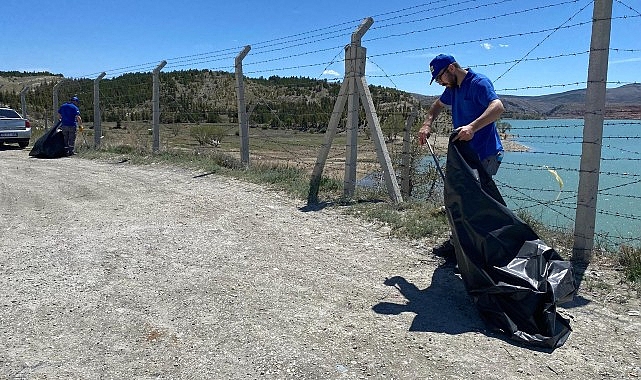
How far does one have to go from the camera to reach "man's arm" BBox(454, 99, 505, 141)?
14.6 ft

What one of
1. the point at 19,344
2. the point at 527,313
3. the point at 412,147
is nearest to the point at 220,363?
the point at 19,344

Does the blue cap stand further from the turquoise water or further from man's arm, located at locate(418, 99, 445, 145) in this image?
the turquoise water

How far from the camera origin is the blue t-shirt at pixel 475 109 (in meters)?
4.65

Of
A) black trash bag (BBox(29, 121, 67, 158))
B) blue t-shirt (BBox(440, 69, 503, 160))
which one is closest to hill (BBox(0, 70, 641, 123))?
blue t-shirt (BBox(440, 69, 503, 160))

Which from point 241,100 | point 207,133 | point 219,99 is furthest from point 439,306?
point 219,99

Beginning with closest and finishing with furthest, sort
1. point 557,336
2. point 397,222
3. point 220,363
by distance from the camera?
1. point 220,363
2. point 557,336
3. point 397,222

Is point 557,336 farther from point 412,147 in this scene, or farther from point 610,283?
point 412,147

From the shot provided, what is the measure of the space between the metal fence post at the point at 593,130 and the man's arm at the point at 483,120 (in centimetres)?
115

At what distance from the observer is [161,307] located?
169 inches

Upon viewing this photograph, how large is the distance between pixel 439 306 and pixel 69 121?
43.2 feet

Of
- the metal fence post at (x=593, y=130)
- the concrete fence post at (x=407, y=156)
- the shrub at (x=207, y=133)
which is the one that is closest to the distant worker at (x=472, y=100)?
the metal fence post at (x=593, y=130)

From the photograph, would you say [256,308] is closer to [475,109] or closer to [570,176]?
[475,109]

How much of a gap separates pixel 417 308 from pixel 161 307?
6.39 feet

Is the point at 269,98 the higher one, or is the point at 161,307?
the point at 269,98
